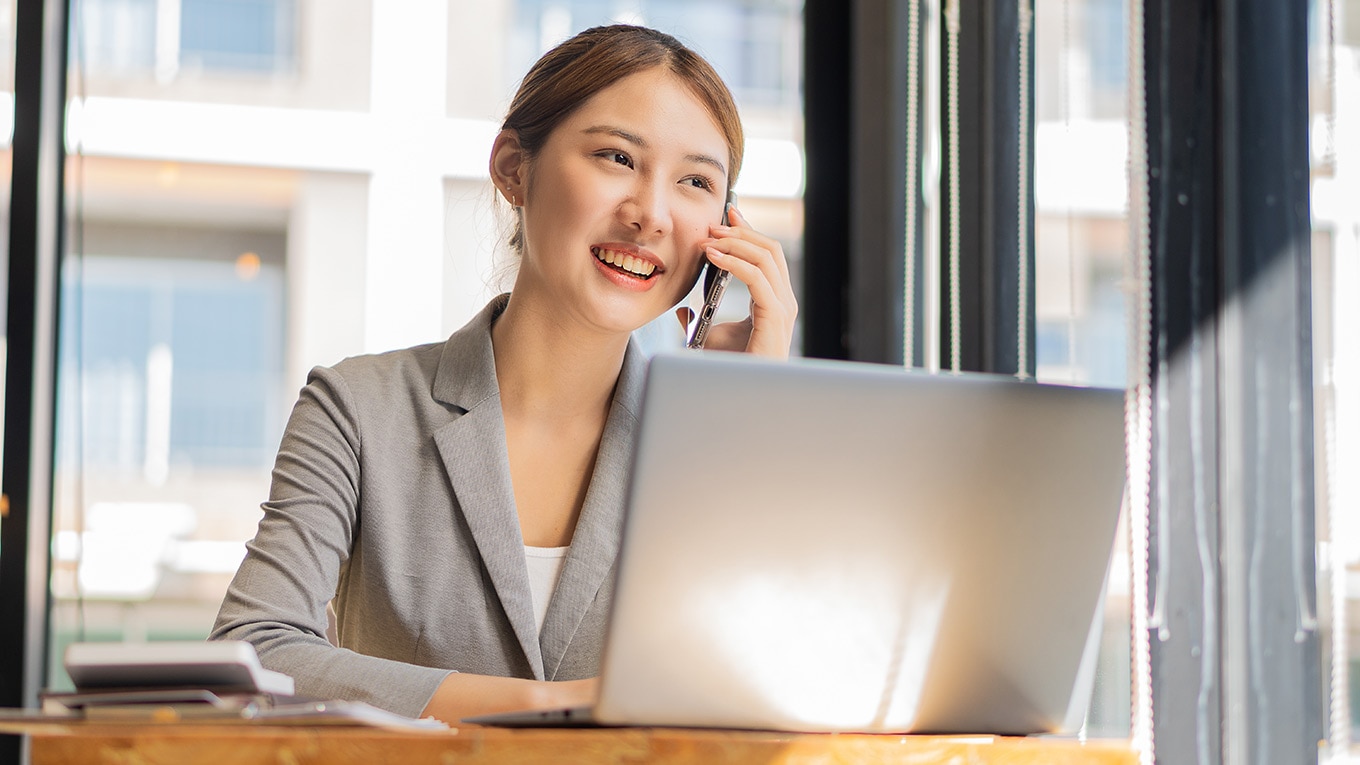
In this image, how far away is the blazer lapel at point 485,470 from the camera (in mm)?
1354

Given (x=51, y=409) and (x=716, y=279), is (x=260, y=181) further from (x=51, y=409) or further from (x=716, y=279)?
(x=716, y=279)

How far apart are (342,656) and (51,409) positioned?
1696 millimetres

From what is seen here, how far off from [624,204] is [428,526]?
44 cm

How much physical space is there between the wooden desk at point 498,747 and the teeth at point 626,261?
2.81 ft

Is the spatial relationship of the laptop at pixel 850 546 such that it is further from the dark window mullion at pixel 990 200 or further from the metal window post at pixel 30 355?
the metal window post at pixel 30 355

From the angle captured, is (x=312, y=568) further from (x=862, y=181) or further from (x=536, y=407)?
(x=862, y=181)

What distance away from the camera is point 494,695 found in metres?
0.87

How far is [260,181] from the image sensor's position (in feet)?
18.3

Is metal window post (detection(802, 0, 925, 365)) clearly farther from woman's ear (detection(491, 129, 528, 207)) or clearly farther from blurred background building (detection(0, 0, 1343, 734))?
woman's ear (detection(491, 129, 528, 207))

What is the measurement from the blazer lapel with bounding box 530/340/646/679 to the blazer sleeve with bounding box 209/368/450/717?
0.79 ft

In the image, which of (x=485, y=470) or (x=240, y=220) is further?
(x=240, y=220)

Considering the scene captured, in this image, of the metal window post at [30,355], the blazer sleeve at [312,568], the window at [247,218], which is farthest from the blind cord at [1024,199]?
the window at [247,218]

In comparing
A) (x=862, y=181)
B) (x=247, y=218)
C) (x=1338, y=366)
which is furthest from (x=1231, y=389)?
(x=247, y=218)

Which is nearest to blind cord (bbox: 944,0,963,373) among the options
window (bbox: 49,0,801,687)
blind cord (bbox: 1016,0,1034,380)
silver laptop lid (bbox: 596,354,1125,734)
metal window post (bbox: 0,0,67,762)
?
blind cord (bbox: 1016,0,1034,380)
